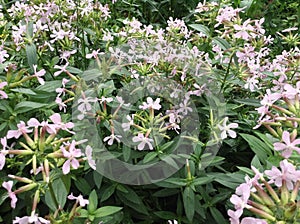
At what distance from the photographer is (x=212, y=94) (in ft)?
5.27

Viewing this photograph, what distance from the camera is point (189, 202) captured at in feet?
4.25

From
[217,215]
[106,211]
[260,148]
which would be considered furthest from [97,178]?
[260,148]

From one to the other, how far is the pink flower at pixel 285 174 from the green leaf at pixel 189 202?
15.3 inches

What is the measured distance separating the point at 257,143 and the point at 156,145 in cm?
32

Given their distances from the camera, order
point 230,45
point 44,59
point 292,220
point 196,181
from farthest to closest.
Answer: point 44,59 < point 230,45 < point 196,181 < point 292,220

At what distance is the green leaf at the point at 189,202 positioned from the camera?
4.17ft

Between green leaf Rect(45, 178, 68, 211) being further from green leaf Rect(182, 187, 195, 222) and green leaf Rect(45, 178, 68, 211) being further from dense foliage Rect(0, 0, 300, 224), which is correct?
green leaf Rect(182, 187, 195, 222)

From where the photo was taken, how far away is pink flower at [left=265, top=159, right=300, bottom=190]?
915 mm

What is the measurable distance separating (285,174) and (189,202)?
0.43 m

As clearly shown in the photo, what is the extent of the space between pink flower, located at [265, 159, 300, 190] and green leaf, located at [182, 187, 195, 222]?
39 cm

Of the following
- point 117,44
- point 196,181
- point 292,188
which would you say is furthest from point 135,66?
point 292,188

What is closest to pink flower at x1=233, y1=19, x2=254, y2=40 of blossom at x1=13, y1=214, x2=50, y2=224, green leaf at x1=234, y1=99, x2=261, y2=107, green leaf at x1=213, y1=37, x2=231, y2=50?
green leaf at x1=213, y1=37, x2=231, y2=50

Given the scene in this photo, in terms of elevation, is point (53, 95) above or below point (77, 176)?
above

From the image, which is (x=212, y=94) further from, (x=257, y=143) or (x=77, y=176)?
(x=77, y=176)
